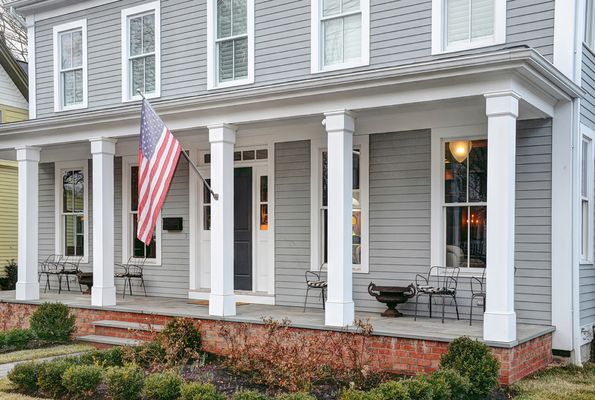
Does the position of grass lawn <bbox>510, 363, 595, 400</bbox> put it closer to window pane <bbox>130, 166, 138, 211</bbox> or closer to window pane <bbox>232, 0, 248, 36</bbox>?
window pane <bbox>232, 0, 248, 36</bbox>

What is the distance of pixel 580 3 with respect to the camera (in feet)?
28.1

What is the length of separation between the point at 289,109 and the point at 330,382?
12.1 feet

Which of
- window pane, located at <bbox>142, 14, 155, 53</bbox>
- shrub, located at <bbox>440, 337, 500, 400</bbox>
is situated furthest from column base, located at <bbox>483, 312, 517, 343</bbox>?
window pane, located at <bbox>142, 14, 155, 53</bbox>

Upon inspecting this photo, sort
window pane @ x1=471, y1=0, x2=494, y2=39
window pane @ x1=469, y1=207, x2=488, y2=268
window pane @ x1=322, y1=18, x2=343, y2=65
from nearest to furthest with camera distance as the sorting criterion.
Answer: window pane @ x1=471, y1=0, x2=494, y2=39 → window pane @ x1=469, y1=207, x2=488, y2=268 → window pane @ x1=322, y1=18, x2=343, y2=65

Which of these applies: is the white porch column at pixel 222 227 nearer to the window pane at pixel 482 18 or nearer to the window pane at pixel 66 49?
the window pane at pixel 482 18

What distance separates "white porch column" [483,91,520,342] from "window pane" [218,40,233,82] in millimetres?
5237

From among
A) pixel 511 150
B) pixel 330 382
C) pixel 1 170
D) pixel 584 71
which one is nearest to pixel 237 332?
pixel 330 382

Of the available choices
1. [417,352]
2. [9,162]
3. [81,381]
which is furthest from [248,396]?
[9,162]

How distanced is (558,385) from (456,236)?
101 inches

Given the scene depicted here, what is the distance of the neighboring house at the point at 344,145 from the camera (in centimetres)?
805

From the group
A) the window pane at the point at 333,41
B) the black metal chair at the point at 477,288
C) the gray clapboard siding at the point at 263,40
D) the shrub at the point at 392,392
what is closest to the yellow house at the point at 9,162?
the gray clapboard siding at the point at 263,40

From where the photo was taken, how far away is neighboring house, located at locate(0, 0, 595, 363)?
8055 millimetres

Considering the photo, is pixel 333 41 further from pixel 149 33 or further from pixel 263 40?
pixel 149 33

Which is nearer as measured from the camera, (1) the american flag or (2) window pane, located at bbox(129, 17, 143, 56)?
(1) the american flag
